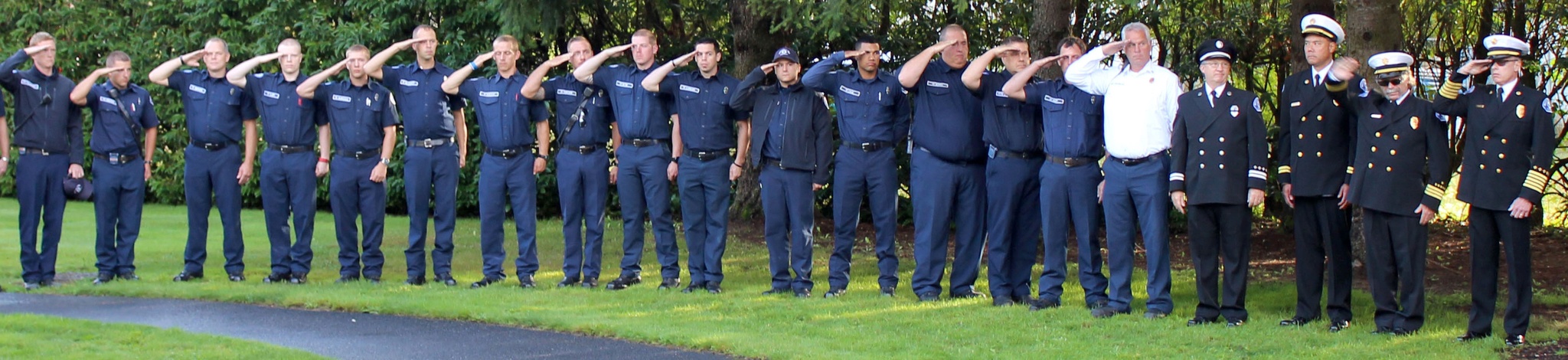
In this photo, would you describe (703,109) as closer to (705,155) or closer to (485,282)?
(705,155)

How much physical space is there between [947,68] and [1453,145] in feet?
21.6

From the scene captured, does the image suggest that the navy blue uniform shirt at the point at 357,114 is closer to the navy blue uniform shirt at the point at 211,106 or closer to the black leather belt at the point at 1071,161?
the navy blue uniform shirt at the point at 211,106

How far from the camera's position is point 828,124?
355 inches

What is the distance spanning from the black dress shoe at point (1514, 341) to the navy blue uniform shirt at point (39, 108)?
331 inches

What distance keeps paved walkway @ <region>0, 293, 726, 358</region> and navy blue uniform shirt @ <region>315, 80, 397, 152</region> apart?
4.63 feet

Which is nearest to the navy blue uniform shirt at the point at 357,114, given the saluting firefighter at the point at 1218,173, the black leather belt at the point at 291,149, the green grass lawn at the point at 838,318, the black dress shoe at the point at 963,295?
the black leather belt at the point at 291,149

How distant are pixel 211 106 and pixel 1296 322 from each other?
6691mm

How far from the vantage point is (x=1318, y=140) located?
295 inches

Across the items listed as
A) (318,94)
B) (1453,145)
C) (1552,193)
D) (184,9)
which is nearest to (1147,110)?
(318,94)

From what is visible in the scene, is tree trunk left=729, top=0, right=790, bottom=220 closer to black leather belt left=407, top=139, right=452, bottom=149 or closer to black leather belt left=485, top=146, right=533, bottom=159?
black leather belt left=485, top=146, right=533, bottom=159

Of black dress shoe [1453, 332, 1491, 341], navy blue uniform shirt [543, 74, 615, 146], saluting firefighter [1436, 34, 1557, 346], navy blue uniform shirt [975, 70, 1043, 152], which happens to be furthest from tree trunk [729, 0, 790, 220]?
black dress shoe [1453, 332, 1491, 341]

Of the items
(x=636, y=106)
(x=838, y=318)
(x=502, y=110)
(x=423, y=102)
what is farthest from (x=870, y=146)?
(x=423, y=102)

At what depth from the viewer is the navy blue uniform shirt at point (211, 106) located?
32.6ft

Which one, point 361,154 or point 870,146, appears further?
point 361,154
